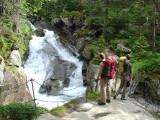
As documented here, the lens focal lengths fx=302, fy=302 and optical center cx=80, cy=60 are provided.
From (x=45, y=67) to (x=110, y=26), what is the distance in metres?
7.01

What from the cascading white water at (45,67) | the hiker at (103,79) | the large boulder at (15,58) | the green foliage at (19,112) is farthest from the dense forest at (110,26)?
the hiker at (103,79)

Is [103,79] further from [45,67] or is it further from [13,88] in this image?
[45,67]

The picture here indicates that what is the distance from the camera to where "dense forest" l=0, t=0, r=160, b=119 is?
1706 cm

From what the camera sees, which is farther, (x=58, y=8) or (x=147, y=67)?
(x=58, y=8)

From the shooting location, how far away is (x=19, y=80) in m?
15.4

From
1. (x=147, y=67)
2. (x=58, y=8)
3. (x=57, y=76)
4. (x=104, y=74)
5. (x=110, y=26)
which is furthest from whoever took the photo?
(x=58, y=8)

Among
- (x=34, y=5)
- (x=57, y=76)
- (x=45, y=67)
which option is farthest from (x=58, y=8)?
(x=34, y=5)

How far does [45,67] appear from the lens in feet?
78.2

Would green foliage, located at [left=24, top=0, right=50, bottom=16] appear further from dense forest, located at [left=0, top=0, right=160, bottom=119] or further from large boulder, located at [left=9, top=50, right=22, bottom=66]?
large boulder, located at [left=9, top=50, right=22, bottom=66]

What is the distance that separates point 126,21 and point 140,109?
16050 mm

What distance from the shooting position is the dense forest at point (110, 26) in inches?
672

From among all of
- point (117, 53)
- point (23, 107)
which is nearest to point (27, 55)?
point (117, 53)

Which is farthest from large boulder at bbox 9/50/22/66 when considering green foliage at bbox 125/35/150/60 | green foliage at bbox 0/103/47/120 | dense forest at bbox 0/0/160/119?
green foliage at bbox 125/35/150/60

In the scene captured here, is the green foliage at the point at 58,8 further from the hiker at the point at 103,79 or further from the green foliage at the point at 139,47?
the hiker at the point at 103,79
